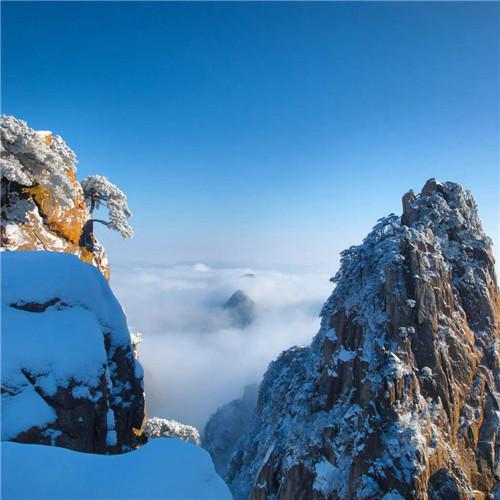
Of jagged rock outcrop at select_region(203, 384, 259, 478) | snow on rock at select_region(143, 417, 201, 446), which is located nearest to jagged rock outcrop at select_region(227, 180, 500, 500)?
snow on rock at select_region(143, 417, 201, 446)

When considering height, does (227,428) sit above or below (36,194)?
below

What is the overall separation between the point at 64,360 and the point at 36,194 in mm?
16492

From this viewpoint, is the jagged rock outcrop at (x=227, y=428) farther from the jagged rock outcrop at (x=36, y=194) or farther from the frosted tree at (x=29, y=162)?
the frosted tree at (x=29, y=162)

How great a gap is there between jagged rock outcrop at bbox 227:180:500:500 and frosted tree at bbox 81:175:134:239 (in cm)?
2458

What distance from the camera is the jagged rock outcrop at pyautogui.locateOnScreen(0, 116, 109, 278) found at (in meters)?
20.9

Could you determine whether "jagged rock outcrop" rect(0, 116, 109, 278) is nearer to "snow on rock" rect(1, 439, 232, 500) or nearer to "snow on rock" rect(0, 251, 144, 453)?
"snow on rock" rect(0, 251, 144, 453)

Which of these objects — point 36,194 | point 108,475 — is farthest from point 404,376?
point 36,194

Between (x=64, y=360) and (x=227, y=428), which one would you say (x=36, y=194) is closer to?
(x=64, y=360)

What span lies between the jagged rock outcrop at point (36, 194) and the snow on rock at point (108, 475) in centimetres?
1759

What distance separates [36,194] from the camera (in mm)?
23406

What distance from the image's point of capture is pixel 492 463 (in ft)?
109

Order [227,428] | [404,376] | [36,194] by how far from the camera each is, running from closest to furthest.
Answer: [36,194] → [404,376] → [227,428]

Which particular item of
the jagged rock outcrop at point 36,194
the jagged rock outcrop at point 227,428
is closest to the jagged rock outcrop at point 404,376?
the jagged rock outcrop at point 36,194

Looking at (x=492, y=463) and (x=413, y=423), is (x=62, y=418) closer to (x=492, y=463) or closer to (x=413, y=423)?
(x=413, y=423)
